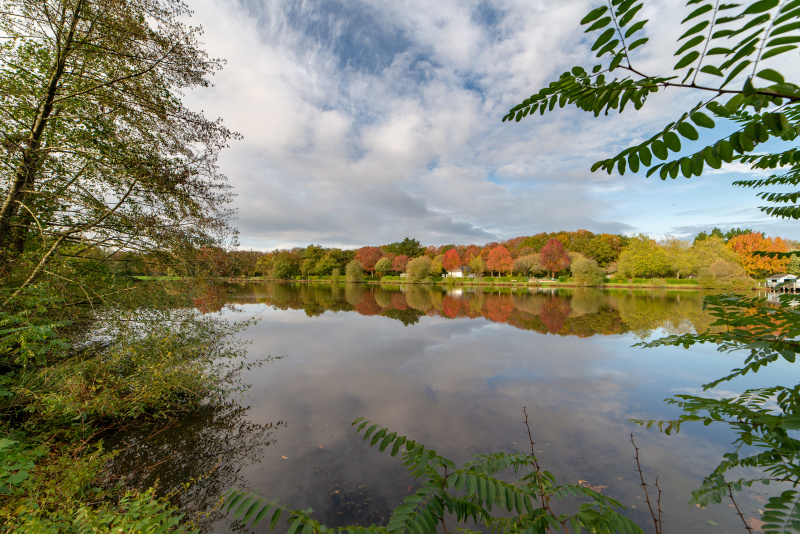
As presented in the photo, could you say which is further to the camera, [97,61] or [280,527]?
[97,61]

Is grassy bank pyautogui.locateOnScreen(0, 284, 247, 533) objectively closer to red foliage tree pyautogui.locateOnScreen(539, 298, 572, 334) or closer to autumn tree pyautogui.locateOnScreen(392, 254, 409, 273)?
red foliage tree pyautogui.locateOnScreen(539, 298, 572, 334)

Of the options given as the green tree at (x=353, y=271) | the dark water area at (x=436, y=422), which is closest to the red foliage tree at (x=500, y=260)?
the green tree at (x=353, y=271)

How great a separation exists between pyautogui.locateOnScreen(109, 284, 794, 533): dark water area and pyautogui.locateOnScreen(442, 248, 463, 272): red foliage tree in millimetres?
58371

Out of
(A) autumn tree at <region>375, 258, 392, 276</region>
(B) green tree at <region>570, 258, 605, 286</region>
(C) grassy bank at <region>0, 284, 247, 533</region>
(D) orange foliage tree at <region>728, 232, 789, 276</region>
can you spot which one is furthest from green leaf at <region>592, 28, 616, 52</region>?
(A) autumn tree at <region>375, 258, 392, 276</region>

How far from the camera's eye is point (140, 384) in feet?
18.5

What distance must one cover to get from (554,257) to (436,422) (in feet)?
188

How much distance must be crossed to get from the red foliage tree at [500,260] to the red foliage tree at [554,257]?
616 centimetres

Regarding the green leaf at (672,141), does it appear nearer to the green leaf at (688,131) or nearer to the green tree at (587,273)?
the green leaf at (688,131)

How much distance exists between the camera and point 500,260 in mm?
62219

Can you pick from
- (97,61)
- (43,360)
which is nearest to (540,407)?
(43,360)

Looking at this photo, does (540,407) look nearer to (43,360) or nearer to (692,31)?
(692,31)

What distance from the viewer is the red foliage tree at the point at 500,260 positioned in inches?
2421

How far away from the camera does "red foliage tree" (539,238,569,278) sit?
56.1 m

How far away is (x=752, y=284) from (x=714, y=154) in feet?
179
